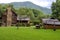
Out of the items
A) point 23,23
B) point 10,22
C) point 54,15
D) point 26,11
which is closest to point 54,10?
point 54,15

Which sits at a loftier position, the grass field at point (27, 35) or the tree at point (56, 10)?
the tree at point (56, 10)

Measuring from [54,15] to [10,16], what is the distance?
797 inches

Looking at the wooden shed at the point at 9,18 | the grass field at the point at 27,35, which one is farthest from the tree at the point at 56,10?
the grass field at the point at 27,35

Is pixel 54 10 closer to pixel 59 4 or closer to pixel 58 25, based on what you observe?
pixel 59 4

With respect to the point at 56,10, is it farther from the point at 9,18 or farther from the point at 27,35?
the point at 27,35

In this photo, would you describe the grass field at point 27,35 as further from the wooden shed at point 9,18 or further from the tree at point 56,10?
the wooden shed at point 9,18

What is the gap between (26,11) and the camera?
125 metres

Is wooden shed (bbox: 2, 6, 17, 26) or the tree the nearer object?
the tree

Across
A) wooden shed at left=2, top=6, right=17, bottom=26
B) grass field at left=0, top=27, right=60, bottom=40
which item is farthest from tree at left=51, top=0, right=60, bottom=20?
grass field at left=0, top=27, right=60, bottom=40

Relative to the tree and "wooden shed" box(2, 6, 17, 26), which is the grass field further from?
"wooden shed" box(2, 6, 17, 26)

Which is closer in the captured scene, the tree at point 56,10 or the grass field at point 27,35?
the grass field at point 27,35

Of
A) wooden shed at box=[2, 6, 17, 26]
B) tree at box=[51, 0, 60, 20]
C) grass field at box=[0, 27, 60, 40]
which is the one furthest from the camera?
wooden shed at box=[2, 6, 17, 26]

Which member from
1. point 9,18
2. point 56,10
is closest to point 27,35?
point 56,10

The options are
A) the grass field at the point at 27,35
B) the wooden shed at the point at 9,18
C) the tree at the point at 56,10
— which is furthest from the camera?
the wooden shed at the point at 9,18
